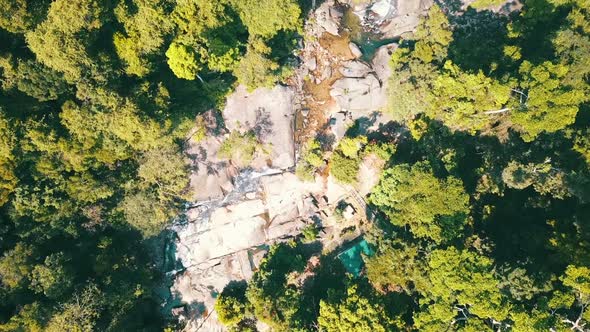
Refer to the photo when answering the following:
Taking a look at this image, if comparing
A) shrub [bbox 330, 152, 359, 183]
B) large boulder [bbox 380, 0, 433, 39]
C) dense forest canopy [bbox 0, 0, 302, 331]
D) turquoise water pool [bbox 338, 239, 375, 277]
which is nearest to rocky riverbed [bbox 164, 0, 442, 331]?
large boulder [bbox 380, 0, 433, 39]

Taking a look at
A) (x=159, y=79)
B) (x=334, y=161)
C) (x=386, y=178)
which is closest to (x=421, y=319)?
(x=386, y=178)

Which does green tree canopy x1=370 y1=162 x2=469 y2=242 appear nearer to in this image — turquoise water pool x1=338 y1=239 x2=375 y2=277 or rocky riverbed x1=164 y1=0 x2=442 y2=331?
rocky riverbed x1=164 y1=0 x2=442 y2=331

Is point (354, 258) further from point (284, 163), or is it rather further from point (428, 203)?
point (284, 163)

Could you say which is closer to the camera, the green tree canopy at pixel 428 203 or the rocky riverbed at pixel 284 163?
the green tree canopy at pixel 428 203

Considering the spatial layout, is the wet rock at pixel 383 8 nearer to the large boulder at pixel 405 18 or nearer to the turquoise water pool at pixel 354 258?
the large boulder at pixel 405 18

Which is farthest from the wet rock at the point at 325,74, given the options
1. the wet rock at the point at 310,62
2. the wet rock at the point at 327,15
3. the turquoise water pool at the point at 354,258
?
the turquoise water pool at the point at 354,258
